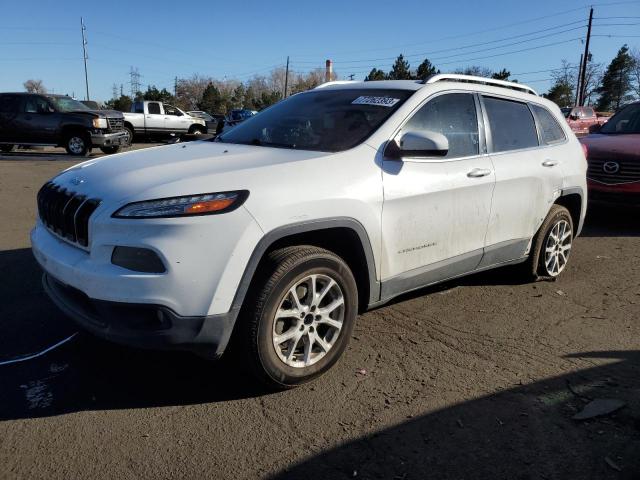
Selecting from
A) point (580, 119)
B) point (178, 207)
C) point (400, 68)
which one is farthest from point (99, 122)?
point (400, 68)

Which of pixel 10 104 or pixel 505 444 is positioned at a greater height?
pixel 10 104

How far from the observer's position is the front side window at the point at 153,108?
2460cm

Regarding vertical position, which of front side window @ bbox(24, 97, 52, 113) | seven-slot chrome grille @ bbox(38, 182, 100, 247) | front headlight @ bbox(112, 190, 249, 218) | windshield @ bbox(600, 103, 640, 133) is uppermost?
front side window @ bbox(24, 97, 52, 113)

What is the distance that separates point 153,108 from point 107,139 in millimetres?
8592

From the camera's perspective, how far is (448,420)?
287cm

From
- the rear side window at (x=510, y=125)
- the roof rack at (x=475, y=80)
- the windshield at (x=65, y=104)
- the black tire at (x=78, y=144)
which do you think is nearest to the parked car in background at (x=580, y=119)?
the black tire at (x=78, y=144)

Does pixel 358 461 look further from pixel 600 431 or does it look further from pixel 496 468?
pixel 600 431

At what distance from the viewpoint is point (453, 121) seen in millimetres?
4062

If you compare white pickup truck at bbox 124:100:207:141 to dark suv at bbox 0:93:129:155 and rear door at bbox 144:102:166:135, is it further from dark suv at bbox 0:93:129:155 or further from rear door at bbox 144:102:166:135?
dark suv at bbox 0:93:129:155

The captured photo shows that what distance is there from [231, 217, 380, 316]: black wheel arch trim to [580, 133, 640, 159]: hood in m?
6.04

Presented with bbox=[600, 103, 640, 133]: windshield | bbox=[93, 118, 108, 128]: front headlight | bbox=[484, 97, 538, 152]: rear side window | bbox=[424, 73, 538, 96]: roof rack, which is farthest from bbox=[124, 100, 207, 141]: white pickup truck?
bbox=[484, 97, 538, 152]: rear side window

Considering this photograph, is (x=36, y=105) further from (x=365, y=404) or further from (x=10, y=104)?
(x=365, y=404)

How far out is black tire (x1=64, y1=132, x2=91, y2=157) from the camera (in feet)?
55.0

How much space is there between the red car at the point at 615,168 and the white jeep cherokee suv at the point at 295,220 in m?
3.87
